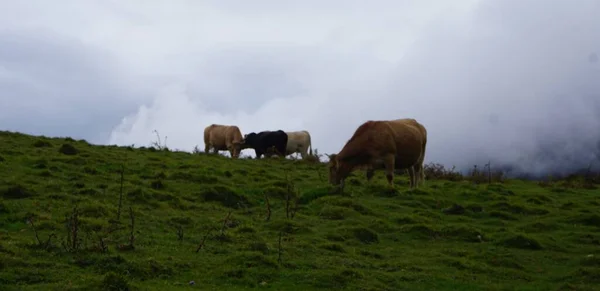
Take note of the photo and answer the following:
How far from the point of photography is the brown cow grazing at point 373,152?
61.2ft

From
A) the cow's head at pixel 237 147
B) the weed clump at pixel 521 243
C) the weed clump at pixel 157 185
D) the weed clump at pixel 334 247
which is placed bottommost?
the weed clump at pixel 334 247

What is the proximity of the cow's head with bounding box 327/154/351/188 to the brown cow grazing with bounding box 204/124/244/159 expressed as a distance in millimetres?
17929

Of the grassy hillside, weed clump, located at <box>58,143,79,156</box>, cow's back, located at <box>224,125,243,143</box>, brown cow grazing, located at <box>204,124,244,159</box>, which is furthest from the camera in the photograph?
cow's back, located at <box>224,125,243,143</box>

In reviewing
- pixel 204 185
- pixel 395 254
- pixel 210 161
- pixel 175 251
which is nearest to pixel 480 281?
pixel 395 254

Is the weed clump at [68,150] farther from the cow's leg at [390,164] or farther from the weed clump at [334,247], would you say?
the weed clump at [334,247]

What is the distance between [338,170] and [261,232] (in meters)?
6.47

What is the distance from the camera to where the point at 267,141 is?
35.1 m

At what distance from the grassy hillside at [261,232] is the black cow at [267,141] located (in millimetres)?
14138

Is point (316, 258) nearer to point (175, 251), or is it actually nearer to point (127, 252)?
point (175, 251)

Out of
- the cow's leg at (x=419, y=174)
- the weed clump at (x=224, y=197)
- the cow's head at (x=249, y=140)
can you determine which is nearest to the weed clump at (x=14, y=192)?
the weed clump at (x=224, y=197)

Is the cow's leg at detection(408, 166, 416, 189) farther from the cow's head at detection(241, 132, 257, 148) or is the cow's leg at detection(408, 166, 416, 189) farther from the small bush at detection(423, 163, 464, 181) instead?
the cow's head at detection(241, 132, 257, 148)

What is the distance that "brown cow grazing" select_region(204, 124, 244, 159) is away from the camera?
3678 centimetres

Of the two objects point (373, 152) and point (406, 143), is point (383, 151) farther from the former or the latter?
point (406, 143)

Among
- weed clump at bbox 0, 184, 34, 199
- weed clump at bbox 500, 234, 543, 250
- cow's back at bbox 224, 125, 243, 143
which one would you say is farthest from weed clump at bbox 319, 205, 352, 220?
cow's back at bbox 224, 125, 243, 143
